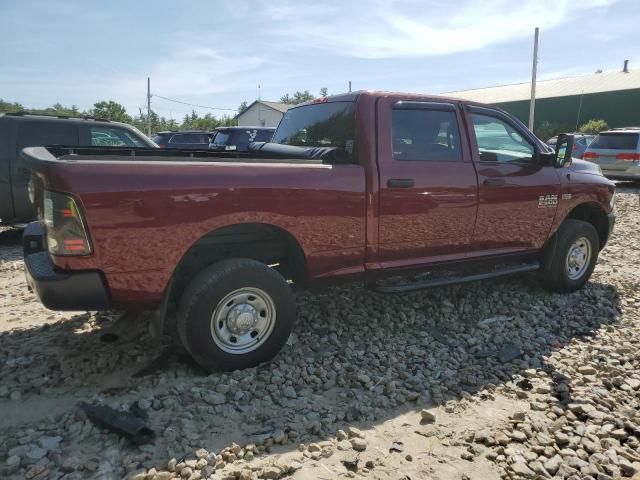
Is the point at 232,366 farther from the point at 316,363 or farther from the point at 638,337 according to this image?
the point at 638,337

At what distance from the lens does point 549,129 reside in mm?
33812

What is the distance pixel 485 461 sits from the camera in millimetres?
2572

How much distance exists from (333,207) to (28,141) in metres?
5.39

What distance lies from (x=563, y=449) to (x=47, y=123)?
7.26 meters

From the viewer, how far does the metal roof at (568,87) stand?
34.3 metres

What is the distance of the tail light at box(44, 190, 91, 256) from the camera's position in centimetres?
271

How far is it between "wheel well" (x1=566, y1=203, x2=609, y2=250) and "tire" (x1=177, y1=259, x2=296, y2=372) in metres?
3.58

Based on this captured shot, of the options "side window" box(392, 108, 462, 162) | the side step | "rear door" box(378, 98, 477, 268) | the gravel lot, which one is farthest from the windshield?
the gravel lot

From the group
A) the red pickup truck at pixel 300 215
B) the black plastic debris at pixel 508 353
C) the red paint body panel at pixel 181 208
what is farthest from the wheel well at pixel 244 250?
the black plastic debris at pixel 508 353

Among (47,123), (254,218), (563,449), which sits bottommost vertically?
(563,449)

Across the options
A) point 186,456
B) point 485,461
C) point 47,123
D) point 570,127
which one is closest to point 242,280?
point 186,456

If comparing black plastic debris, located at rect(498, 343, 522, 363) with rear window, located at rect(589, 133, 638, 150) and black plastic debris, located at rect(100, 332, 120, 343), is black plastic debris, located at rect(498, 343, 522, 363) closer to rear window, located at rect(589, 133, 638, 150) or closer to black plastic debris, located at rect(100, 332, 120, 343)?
black plastic debris, located at rect(100, 332, 120, 343)

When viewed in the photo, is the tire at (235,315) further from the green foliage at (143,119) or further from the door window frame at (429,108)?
the green foliage at (143,119)

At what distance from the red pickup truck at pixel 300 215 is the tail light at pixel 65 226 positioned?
1cm
